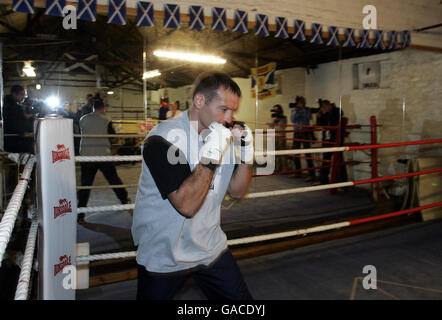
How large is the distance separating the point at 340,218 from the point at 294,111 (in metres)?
3.71

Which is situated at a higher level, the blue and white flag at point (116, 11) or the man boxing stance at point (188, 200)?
the blue and white flag at point (116, 11)

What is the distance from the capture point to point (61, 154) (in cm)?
178

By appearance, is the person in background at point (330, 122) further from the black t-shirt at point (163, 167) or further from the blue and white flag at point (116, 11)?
the black t-shirt at point (163, 167)

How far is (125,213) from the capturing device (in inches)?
199

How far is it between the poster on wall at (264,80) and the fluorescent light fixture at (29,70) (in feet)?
13.8

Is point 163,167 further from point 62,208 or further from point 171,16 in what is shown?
point 171,16

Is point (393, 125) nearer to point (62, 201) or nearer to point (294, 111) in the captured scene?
point (294, 111)

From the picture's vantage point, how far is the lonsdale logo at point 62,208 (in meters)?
1.74

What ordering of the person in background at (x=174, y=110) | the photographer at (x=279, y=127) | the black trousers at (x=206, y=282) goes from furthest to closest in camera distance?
the photographer at (x=279, y=127)
the person in background at (x=174, y=110)
the black trousers at (x=206, y=282)

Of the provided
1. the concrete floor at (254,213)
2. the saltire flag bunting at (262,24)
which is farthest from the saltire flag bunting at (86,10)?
the concrete floor at (254,213)

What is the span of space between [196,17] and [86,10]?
119 centimetres

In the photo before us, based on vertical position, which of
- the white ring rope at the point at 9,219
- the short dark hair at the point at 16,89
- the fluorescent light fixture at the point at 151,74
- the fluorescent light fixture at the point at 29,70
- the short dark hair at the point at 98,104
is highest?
the fluorescent light fixture at the point at 151,74

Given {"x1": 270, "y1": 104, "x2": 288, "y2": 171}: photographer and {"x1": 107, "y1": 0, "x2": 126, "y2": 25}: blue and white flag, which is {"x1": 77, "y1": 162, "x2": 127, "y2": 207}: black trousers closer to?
{"x1": 107, "y1": 0, "x2": 126, "y2": 25}: blue and white flag

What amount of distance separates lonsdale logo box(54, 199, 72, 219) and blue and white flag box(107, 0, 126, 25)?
2360 millimetres
